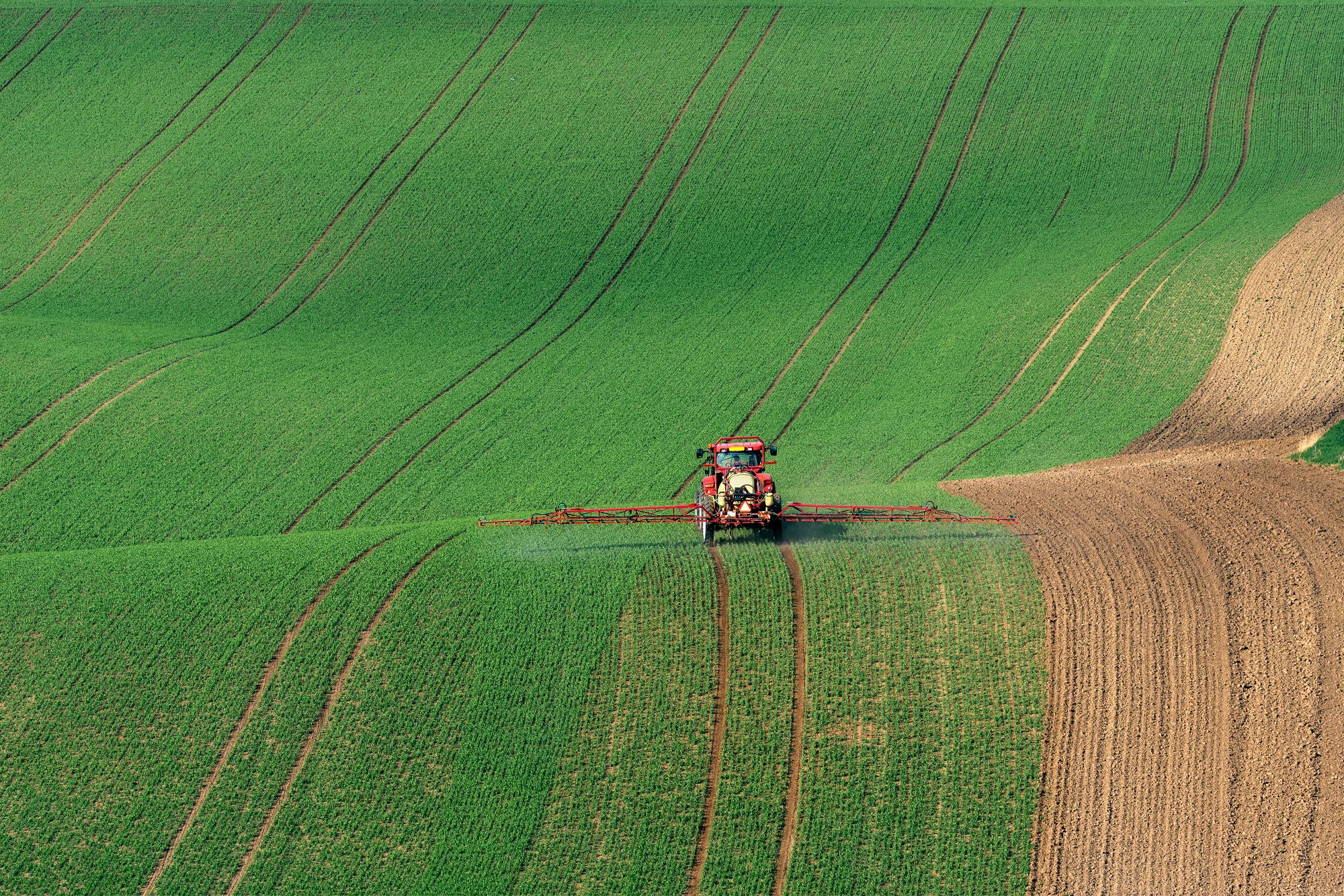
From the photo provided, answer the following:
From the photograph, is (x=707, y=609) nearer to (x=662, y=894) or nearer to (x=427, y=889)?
(x=662, y=894)

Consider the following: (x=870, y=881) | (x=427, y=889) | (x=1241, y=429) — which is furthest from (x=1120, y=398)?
(x=427, y=889)

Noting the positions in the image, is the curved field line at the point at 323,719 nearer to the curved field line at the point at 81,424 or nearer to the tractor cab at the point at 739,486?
the tractor cab at the point at 739,486

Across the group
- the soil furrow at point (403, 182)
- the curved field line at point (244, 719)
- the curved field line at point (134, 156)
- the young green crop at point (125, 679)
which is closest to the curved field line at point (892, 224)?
the curved field line at point (244, 719)

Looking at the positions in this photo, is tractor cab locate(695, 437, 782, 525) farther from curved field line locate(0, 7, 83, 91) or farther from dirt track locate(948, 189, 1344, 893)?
curved field line locate(0, 7, 83, 91)

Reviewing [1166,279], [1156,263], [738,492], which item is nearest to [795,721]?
[738,492]

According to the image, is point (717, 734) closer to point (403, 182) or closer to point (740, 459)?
point (740, 459)

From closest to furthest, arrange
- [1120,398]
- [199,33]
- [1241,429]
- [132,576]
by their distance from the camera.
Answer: [132,576] → [1241,429] → [1120,398] → [199,33]
